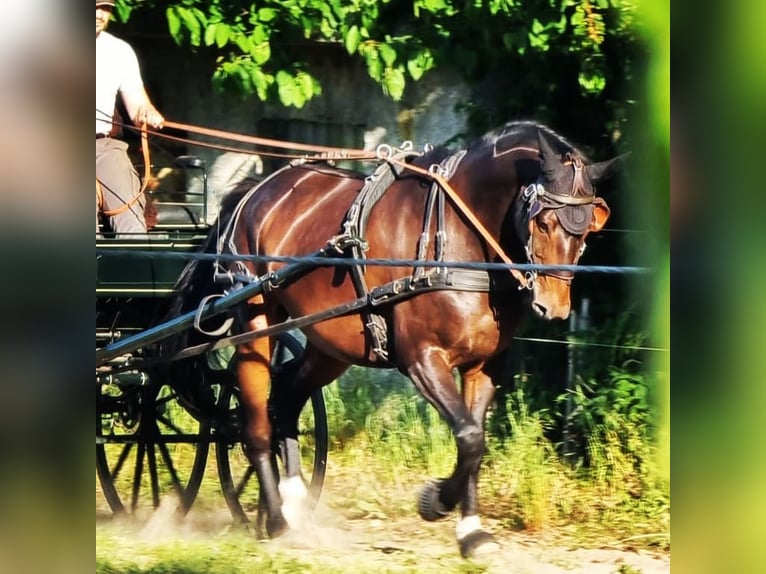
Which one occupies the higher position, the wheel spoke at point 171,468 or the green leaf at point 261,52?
the green leaf at point 261,52

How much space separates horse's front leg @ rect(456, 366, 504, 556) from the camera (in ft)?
13.9

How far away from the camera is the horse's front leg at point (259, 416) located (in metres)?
4.50

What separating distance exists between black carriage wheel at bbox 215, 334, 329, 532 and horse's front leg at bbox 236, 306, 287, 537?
0.13 ft

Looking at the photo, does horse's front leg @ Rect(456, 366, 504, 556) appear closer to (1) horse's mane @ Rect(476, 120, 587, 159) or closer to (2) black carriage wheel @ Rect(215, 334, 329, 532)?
(2) black carriage wheel @ Rect(215, 334, 329, 532)

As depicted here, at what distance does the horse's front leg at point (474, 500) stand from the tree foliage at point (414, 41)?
1.11m

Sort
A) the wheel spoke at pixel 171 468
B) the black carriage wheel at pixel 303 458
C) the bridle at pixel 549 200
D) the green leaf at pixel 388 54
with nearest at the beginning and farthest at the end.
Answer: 1. the bridle at pixel 549 200
2. the green leaf at pixel 388 54
3. the black carriage wheel at pixel 303 458
4. the wheel spoke at pixel 171 468

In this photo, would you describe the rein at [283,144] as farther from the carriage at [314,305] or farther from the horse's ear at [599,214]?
the horse's ear at [599,214]

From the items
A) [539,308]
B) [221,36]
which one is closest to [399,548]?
[539,308]

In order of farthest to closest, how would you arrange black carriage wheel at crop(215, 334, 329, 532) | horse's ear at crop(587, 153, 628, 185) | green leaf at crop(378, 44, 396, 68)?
black carriage wheel at crop(215, 334, 329, 532) < green leaf at crop(378, 44, 396, 68) < horse's ear at crop(587, 153, 628, 185)

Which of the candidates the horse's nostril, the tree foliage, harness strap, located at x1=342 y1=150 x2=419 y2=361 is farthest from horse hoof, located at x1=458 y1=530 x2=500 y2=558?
the tree foliage

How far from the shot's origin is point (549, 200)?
156 inches

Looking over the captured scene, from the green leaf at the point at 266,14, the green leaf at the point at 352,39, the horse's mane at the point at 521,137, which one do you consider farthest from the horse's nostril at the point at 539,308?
the green leaf at the point at 266,14
